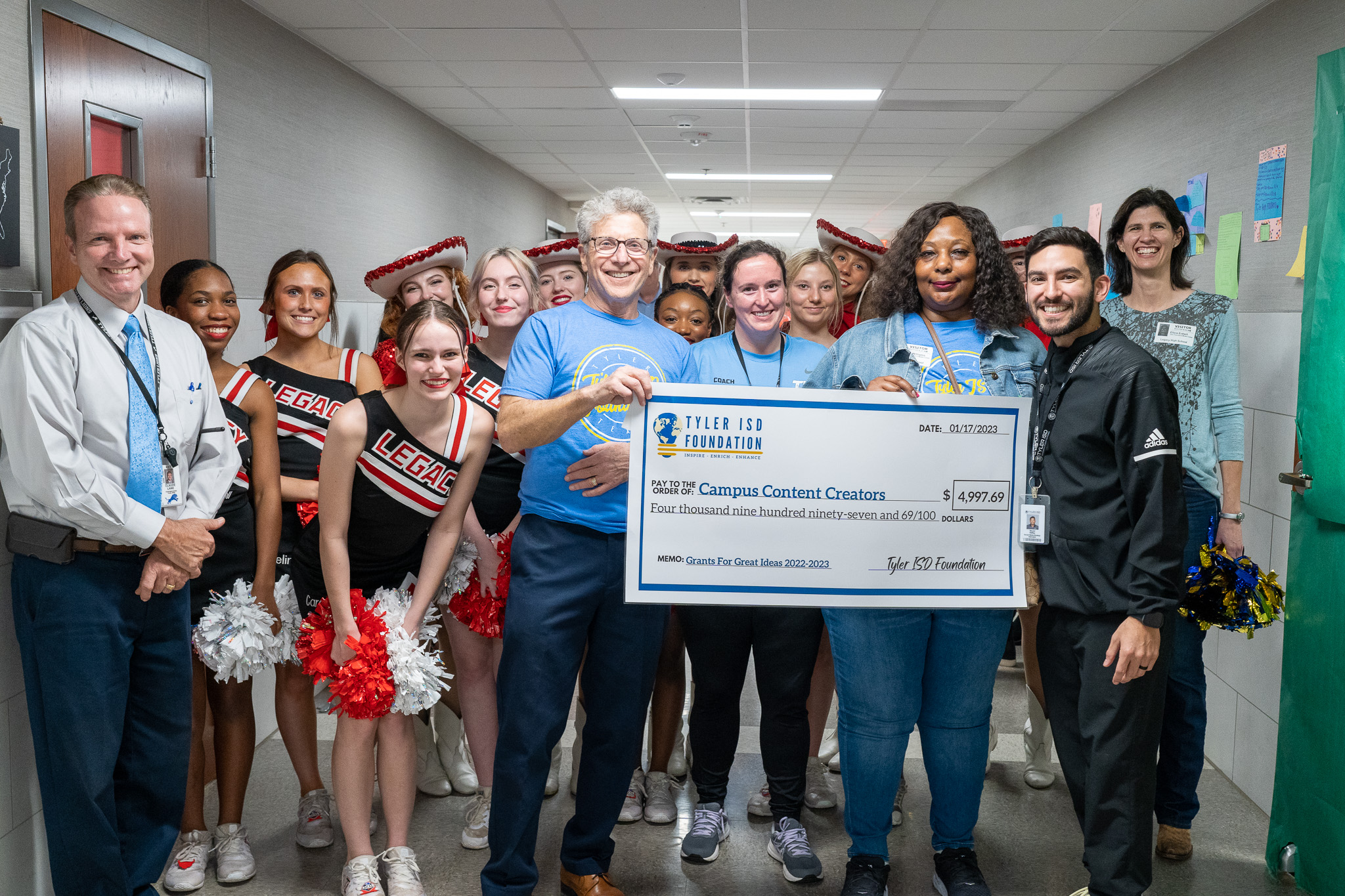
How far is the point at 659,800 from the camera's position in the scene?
292 cm

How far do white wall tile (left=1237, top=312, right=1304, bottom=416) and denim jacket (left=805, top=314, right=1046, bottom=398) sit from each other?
102 centimetres

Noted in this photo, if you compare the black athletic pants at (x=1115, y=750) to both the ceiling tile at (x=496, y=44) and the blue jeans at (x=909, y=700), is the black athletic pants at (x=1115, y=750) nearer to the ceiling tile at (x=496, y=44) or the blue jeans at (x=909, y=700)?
the blue jeans at (x=909, y=700)

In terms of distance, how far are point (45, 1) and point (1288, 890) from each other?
418cm

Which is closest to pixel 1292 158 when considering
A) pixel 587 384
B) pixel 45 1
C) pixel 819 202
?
pixel 587 384

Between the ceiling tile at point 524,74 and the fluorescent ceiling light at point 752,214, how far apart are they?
22.6 feet

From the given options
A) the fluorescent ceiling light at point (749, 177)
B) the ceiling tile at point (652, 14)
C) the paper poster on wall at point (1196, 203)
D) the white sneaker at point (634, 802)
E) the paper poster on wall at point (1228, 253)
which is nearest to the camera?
the white sneaker at point (634, 802)

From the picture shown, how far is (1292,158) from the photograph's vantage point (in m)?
3.75

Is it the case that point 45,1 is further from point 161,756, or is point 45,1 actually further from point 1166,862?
point 1166,862

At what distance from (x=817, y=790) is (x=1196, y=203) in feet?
11.9

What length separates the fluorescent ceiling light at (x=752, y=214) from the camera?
12703 millimetres

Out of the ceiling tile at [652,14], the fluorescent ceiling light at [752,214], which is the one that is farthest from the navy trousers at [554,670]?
the fluorescent ceiling light at [752,214]

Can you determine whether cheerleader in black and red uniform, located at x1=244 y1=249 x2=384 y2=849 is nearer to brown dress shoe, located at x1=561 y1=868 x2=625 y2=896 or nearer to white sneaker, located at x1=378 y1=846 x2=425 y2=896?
white sneaker, located at x1=378 y1=846 x2=425 y2=896

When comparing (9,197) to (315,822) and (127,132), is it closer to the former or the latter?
(127,132)

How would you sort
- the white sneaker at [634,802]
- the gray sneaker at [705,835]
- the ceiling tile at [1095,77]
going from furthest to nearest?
the ceiling tile at [1095,77] < the white sneaker at [634,802] < the gray sneaker at [705,835]
